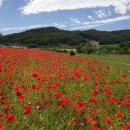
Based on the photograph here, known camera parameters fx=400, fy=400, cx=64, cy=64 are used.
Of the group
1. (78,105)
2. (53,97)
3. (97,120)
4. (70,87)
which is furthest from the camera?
(70,87)

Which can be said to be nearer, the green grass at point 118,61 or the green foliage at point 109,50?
the green grass at point 118,61

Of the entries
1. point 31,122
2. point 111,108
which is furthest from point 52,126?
point 111,108

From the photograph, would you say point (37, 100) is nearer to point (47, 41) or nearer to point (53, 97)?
point (53, 97)

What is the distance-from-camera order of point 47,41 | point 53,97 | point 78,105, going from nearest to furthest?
1. point 78,105
2. point 53,97
3. point 47,41

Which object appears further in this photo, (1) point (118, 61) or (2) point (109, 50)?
(2) point (109, 50)

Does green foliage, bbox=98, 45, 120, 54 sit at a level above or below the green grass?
below

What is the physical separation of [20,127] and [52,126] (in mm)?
629

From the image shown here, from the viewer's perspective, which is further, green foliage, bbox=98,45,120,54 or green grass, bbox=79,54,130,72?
green foliage, bbox=98,45,120,54

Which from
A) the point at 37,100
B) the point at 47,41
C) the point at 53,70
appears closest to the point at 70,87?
the point at 53,70

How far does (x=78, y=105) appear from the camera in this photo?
6.89 m

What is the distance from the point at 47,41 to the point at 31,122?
140781 millimetres

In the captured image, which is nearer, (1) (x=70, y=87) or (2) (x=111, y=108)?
(2) (x=111, y=108)

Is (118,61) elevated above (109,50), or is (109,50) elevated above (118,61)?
(118,61)

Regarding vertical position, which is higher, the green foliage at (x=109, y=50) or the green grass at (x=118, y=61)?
the green grass at (x=118, y=61)
